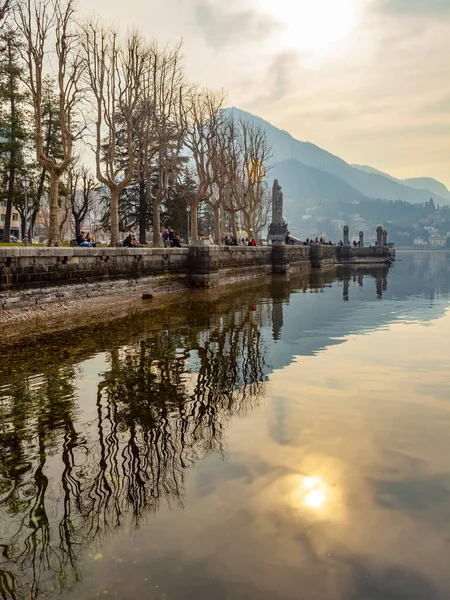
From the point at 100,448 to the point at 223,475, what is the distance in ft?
5.34

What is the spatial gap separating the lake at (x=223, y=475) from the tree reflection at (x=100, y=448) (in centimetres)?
2

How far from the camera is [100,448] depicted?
568cm

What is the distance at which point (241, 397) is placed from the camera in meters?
7.65

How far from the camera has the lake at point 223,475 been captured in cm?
359

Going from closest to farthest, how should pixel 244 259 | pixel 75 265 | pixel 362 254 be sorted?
pixel 75 265 < pixel 244 259 < pixel 362 254

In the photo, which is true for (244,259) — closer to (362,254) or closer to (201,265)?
(201,265)

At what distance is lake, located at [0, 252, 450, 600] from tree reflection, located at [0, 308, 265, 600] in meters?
0.02

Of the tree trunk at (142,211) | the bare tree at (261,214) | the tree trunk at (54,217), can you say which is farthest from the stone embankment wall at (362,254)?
the tree trunk at (54,217)

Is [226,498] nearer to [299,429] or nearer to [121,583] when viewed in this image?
[121,583]

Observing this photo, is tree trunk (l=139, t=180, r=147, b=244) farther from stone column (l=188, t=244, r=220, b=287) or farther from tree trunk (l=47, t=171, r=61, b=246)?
tree trunk (l=47, t=171, r=61, b=246)

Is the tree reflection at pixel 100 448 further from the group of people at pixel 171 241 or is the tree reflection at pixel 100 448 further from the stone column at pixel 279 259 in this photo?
the stone column at pixel 279 259

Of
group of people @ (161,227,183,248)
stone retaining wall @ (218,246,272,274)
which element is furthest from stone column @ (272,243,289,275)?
group of people @ (161,227,183,248)

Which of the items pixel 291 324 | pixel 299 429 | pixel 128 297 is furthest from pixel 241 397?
pixel 128 297

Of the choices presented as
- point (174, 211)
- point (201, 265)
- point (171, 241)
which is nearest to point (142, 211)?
point (174, 211)
